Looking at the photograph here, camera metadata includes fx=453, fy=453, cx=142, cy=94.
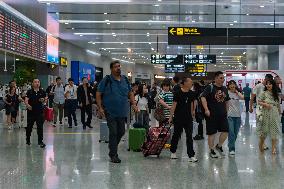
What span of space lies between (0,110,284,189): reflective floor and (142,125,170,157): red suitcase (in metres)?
0.13

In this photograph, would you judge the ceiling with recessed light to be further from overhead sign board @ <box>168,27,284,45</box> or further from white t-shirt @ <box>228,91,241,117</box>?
white t-shirt @ <box>228,91,241,117</box>

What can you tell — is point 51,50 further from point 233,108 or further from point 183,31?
point 233,108

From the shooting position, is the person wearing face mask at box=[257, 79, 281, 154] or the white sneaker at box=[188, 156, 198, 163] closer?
the white sneaker at box=[188, 156, 198, 163]

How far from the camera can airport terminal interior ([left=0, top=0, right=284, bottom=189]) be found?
21.1 ft

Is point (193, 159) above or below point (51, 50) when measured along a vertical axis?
below

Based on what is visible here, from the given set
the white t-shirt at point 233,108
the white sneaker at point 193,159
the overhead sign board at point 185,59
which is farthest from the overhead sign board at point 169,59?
the white sneaker at point 193,159

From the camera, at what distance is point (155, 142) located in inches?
314

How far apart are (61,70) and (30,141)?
1755 cm

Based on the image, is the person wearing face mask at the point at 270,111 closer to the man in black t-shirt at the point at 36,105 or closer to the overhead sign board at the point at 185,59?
the man in black t-shirt at the point at 36,105

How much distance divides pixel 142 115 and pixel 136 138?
5.60 ft

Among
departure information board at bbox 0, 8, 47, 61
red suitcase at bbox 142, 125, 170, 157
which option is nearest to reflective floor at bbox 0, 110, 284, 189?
red suitcase at bbox 142, 125, 170, 157

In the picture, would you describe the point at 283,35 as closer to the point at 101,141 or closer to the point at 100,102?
the point at 101,141

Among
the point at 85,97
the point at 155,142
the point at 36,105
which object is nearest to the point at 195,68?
the point at 85,97

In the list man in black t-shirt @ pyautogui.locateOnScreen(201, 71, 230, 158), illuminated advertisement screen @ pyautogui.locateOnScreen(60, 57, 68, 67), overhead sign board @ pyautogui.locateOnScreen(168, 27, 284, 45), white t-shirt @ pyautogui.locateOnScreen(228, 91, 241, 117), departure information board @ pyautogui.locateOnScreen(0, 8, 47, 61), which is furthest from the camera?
illuminated advertisement screen @ pyautogui.locateOnScreen(60, 57, 68, 67)
